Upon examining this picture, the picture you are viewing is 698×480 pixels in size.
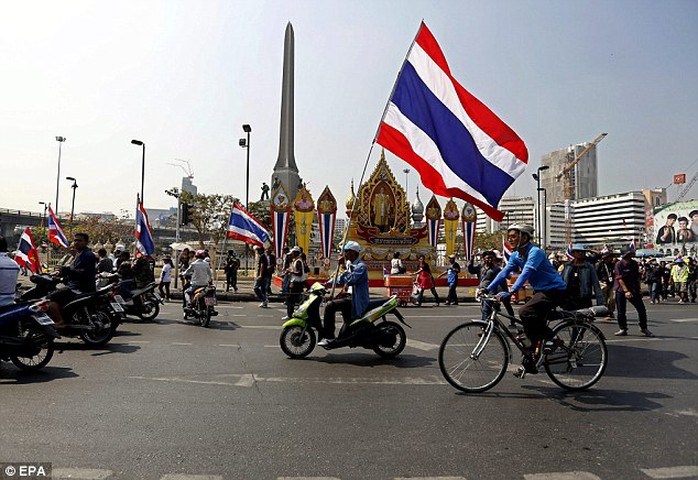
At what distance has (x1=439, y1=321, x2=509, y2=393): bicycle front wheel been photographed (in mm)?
5488

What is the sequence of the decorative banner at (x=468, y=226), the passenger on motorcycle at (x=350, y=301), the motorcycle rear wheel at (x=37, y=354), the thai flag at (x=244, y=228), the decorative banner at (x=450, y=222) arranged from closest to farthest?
1. the motorcycle rear wheel at (x=37, y=354)
2. the passenger on motorcycle at (x=350, y=301)
3. the thai flag at (x=244, y=228)
4. the decorative banner at (x=468, y=226)
5. the decorative banner at (x=450, y=222)

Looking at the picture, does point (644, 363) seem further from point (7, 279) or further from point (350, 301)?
point (7, 279)

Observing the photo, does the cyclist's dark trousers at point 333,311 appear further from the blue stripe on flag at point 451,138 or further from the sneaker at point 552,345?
the blue stripe on flag at point 451,138

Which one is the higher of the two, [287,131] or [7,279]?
[287,131]

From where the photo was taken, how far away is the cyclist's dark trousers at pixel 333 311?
7.26 meters

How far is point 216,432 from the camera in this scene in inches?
165

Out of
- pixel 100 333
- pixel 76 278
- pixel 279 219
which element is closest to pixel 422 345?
pixel 100 333

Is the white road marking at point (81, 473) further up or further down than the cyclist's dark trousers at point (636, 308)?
further down

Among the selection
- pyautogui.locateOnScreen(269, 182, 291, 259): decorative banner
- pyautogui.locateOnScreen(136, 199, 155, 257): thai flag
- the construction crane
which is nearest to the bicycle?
pyautogui.locateOnScreen(136, 199, 155, 257): thai flag

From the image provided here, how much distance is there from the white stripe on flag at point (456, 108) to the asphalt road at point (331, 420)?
3.61 m

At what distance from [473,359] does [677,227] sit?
71.1m

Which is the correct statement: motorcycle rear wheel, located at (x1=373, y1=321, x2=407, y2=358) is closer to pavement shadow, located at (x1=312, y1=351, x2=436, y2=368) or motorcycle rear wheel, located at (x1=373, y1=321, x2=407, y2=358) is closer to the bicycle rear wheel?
pavement shadow, located at (x1=312, y1=351, x2=436, y2=368)

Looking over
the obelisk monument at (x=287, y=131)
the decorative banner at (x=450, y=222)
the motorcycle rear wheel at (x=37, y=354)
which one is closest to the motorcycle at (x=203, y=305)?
the motorcycle rear wheel at (x=37, y=354)

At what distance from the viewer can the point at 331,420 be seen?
14.9 feet
